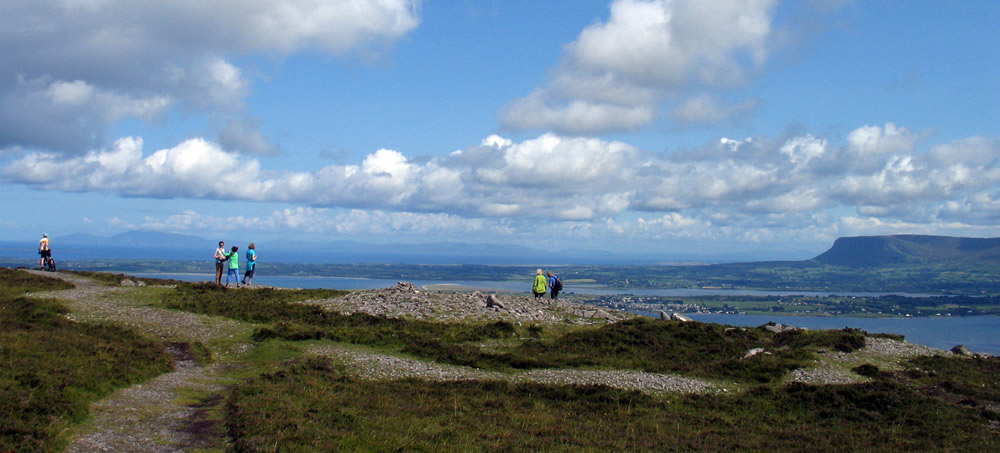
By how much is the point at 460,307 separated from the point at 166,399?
2287 centimetres

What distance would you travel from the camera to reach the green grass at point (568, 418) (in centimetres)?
1456

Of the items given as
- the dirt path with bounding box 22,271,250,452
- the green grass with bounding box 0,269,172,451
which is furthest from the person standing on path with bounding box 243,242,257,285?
the green grass with bounding box 0,269,172,451

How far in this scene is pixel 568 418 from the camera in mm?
18609

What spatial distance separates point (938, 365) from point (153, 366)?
108 ft

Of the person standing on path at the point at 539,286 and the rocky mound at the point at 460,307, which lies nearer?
the rocky mound at the point at 460,307

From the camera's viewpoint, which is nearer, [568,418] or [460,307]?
[568,418]

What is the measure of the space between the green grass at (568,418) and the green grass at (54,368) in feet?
11.6

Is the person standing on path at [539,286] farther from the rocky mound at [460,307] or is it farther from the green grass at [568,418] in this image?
the green grass at [568,418]

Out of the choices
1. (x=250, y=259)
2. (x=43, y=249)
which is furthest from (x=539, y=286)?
(x=43, y=249)

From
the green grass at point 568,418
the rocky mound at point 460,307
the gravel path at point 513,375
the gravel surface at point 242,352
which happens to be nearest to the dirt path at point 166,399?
the gravel surface at point 242,352

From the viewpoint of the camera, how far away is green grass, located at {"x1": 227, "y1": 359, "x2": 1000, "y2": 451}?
14.6 meters

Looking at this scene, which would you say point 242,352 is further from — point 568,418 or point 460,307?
point 460,307

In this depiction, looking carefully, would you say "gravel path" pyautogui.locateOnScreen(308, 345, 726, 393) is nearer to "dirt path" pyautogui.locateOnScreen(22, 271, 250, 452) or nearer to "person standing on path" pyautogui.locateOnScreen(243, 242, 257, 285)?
"dirt path" pyautogui.locateOnScreen(22, 271, 250, 452)

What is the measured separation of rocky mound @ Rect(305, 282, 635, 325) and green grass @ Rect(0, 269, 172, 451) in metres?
14.2
